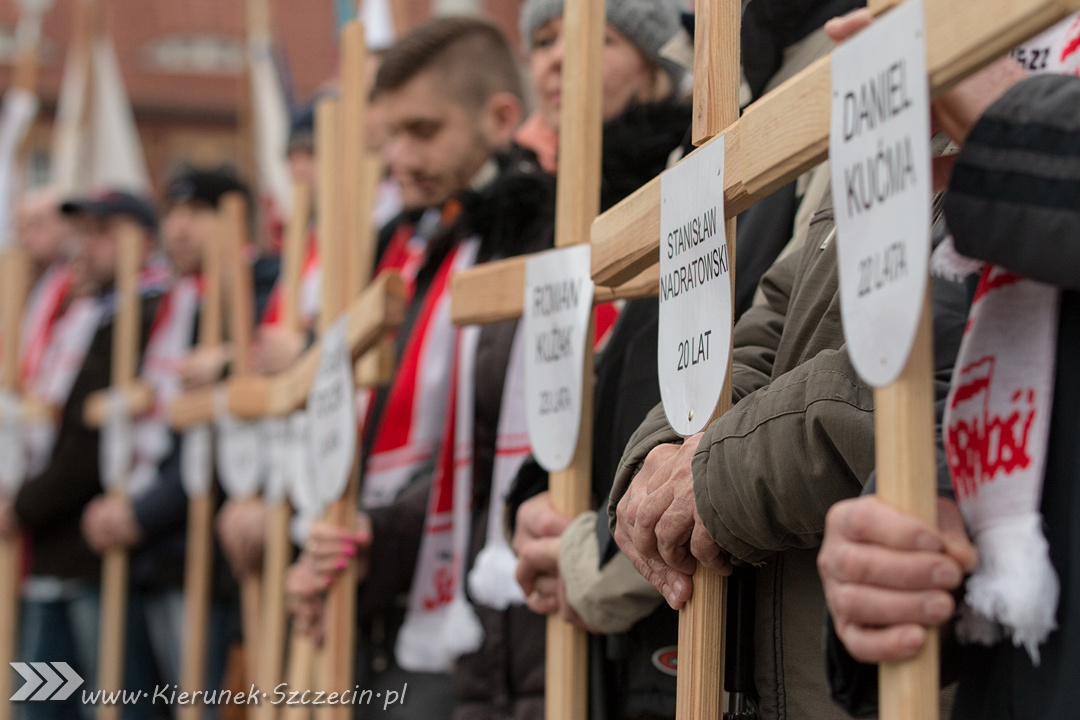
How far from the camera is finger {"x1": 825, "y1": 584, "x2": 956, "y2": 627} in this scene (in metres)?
1.00

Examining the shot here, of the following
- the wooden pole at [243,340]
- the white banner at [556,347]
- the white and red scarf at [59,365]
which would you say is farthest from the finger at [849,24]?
the white and red scarf at [59,365]

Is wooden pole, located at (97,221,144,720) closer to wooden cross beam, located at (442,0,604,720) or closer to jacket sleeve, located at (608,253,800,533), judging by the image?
wooden cross beam, located at (442,0,604,720)

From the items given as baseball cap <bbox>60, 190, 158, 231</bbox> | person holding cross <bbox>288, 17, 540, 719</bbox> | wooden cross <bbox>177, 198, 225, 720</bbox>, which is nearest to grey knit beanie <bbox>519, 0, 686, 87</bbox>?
person holding cross <bbox>288, 17, 540, 719</bbox>

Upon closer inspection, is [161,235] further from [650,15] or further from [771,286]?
[771,286]

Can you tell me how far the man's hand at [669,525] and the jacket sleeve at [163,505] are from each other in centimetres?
325

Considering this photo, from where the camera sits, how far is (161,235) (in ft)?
20.5

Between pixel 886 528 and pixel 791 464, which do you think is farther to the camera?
pixel 791 464

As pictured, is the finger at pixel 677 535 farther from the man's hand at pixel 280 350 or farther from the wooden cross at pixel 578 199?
the man's hand at pixel 280 350

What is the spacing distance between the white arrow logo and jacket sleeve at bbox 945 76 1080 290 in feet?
7.76

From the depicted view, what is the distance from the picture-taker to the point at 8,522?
4.67 meters

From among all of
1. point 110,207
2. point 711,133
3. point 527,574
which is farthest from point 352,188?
point 110,207

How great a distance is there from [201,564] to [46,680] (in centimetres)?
134

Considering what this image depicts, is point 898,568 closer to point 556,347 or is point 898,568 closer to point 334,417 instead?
point 556,347

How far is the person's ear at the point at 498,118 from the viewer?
3.27 m
